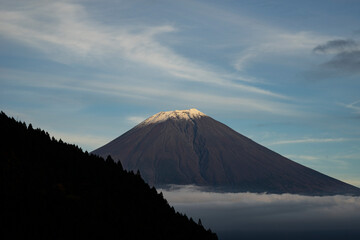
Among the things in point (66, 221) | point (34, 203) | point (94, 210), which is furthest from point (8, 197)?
point (94, 210)

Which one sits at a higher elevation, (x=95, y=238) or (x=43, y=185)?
(x=43, y=185)

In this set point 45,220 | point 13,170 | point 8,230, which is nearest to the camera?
point 8,230

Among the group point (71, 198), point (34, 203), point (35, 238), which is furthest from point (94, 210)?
point (35, 238)

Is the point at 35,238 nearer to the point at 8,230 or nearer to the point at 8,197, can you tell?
the point at 8,230

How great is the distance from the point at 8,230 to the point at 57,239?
14306 mm

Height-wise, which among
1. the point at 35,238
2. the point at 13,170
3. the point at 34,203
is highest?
the point at 13,170

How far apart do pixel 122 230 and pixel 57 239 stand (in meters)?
35.8

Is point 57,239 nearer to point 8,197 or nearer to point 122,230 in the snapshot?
point 8,197

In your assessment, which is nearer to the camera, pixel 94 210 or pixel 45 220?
pixel 45 220

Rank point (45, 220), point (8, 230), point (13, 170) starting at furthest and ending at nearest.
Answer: point (13, 170)
point (45, 220)
point (8, 230)

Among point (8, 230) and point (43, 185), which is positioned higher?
point (43, 185)

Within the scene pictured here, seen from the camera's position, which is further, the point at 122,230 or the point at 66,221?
the point at 122,230

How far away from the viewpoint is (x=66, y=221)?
586 feet

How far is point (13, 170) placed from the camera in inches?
7441
